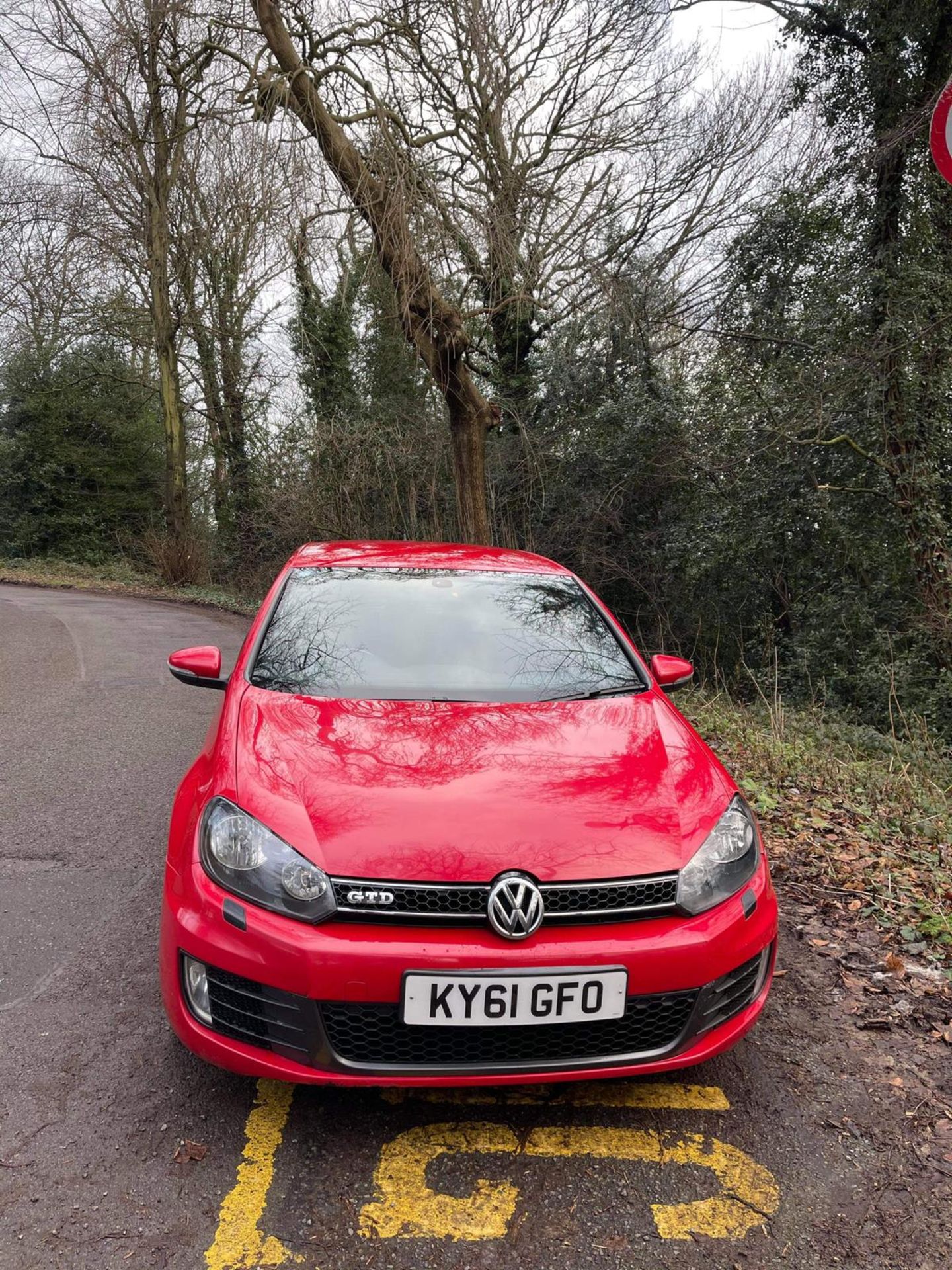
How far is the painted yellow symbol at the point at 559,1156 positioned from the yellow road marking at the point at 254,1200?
225 millimetres

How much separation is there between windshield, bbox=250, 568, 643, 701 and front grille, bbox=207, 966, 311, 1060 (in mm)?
1056

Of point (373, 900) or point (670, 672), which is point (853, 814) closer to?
point (670, 672)

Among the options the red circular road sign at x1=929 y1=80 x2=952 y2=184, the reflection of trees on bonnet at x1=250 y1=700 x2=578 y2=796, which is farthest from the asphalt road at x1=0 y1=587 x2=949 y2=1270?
the red circular road sign at x1=929 y1=80 x2=952 y2=184

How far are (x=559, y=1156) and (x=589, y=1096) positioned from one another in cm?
26

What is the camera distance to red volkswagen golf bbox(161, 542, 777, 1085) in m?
2.12

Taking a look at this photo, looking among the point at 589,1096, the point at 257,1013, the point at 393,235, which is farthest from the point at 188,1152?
the point at 393,235

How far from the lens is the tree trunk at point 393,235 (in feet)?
31.3

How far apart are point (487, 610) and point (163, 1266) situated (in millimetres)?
2408

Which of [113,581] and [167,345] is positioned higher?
[167,345]

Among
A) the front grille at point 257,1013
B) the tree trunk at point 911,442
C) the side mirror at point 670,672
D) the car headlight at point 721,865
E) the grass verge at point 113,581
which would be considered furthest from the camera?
the grass verge at point 113,581

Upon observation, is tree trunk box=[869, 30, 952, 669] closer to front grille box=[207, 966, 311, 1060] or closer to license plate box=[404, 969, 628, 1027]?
license plate box=[404, 969, 628, 1027]

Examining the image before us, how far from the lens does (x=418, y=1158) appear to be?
2232 mm

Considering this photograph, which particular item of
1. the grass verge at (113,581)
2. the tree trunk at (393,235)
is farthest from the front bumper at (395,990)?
the grass verge at (113,581)

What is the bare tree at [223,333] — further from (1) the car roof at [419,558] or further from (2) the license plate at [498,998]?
(2) the license plate at [498,998]
